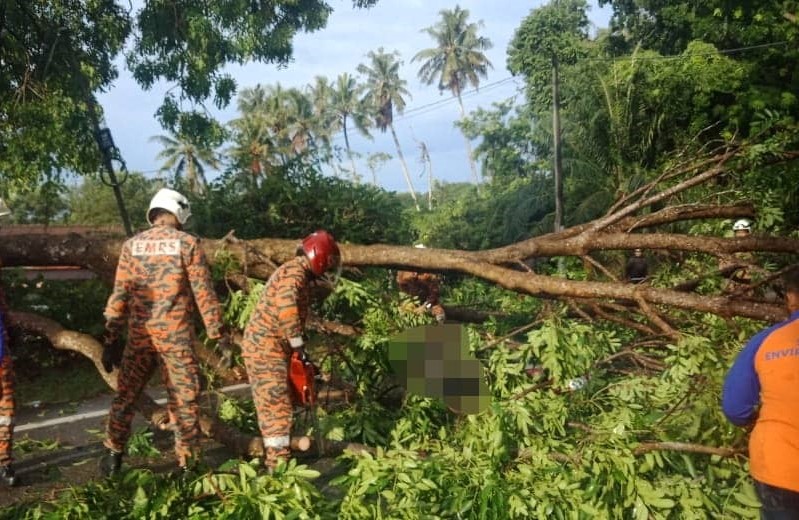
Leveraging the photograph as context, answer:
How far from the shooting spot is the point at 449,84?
59156 millimetres

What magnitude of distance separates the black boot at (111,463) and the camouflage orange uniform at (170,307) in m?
0.51

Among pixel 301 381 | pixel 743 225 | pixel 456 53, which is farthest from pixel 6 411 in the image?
pixel 456 53

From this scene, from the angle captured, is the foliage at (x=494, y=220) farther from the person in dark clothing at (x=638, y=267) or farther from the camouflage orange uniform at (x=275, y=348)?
the camouflage orange uniform at (x=275, y=348)

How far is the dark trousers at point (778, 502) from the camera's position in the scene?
255 centimetres

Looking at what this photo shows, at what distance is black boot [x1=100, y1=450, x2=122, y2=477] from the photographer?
170 inches

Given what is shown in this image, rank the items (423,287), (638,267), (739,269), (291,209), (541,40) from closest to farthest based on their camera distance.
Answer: (739,269), (423,287), (638,267), (291,209), (541,40)

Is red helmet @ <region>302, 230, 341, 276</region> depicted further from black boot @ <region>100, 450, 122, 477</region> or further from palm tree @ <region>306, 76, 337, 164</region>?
palm tree @ <region>306, 76, 337, 164</region>

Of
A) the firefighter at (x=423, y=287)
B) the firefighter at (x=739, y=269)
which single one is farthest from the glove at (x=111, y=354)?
the firefighter at (x=423, y=287)

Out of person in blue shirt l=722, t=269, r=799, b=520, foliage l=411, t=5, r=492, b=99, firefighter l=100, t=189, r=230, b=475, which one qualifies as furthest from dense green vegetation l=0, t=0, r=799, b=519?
foliage l=411, t=5, r=492, b=99

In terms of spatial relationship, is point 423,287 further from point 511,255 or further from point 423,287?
point 511,255

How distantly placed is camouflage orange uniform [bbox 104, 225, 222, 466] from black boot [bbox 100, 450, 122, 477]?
51 cm

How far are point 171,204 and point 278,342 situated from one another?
1.11m

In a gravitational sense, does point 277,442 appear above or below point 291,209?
below

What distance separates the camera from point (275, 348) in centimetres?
413
